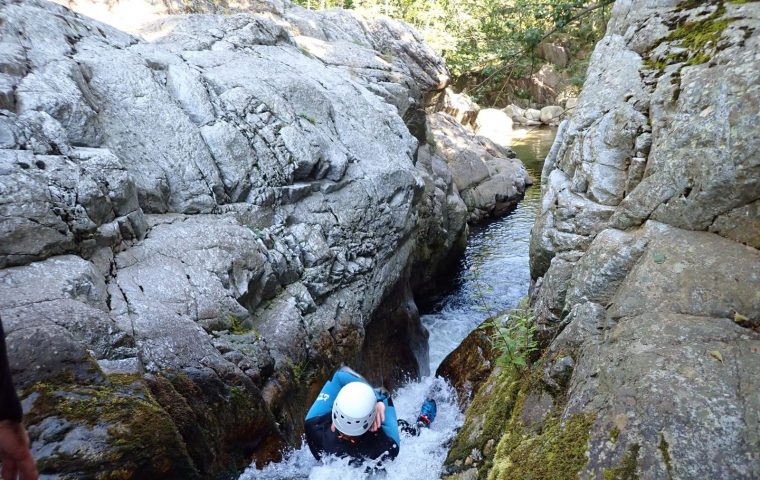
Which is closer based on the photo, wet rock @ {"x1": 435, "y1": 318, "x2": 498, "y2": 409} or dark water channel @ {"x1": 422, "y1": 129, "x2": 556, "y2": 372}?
wet rock @ {"x1": 435, "y1": 318, "x2": 498, "y2": 409}

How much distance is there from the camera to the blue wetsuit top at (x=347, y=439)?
16.9ft

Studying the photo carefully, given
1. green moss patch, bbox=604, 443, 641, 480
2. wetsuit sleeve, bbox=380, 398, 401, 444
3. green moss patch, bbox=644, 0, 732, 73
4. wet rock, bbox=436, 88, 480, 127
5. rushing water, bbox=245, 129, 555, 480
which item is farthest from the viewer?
wet rock, bbox=436, 88, 480, 127

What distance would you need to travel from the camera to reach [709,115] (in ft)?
13.6

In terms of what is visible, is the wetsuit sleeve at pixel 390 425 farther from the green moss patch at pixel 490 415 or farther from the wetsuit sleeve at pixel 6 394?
the wetsuit sleeve at pixel 6 394

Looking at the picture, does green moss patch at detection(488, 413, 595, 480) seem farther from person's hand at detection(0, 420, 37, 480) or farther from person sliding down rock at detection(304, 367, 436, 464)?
person's hand at detection(0, 420, 37, 480)

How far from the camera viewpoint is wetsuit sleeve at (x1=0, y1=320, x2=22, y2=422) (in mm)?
1818

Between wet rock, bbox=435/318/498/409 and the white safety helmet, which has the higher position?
the white safety helmet

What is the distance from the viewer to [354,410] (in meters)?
4.73

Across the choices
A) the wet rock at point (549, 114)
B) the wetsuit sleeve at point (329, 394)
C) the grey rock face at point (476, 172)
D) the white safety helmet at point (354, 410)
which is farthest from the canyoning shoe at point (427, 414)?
the wet rock at point (549, 114)

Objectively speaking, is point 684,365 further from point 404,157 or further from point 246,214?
point 404,157

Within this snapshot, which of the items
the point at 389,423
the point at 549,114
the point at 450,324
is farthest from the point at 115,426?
the point at 549,114

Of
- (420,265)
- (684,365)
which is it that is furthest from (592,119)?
(420,265)

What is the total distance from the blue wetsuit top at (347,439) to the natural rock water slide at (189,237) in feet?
2.89

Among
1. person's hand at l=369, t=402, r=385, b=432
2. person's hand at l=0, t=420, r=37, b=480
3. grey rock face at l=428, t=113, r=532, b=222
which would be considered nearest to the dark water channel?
grey rock face at l=428, t=113, r=532, b=222
